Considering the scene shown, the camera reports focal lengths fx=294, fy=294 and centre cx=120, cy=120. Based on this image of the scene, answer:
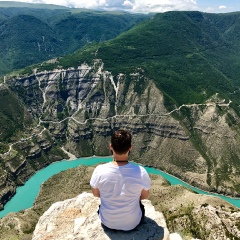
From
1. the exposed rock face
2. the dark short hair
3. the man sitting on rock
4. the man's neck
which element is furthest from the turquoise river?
the dark short hair

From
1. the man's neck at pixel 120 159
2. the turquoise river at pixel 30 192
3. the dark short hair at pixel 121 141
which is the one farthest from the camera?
the turquoise river at pixel 30 192

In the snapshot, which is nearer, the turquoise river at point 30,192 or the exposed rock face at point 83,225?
the exposed rock face at point 83,225

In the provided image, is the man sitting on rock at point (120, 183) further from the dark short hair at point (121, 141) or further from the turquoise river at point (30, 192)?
the turquoise river at point (30, 192)

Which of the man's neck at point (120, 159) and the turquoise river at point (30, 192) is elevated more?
the man's neck at point (120, 159)

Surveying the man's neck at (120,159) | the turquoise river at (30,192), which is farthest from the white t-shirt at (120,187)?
the turquoise river at (30,192)

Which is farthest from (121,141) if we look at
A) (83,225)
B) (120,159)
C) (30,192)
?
(30,192)

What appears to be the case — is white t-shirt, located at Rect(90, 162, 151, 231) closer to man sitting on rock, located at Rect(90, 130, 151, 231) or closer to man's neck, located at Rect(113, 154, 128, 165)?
man sitting on rock, located at Rect(90, 130, 151, 231)

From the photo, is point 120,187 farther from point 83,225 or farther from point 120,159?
point 83,225
